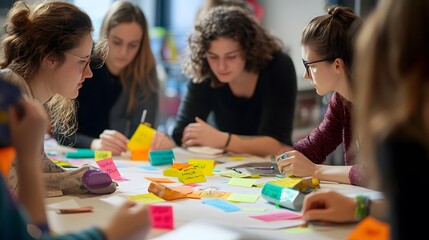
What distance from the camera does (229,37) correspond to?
286 cm

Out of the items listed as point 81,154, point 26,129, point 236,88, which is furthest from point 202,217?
point 236,88

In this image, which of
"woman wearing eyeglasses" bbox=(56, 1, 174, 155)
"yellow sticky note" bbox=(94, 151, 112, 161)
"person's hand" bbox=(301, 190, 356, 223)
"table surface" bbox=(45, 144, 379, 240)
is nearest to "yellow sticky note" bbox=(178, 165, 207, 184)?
"table surface" bbox=(45, 144, 379, 240)

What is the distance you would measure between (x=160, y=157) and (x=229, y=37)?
745 mm

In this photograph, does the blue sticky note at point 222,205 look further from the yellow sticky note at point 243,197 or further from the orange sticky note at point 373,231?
the orange sticky note at point 373,231

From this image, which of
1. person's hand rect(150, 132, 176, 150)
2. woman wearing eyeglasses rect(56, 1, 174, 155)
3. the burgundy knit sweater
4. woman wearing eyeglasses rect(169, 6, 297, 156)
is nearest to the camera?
the burgundy knit sweater

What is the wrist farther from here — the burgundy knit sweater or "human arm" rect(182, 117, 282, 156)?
"human arm" rect(182, 117, 282, 156)

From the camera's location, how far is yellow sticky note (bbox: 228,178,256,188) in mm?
2086

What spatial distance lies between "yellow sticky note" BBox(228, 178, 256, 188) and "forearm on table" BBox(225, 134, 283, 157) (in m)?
0.63

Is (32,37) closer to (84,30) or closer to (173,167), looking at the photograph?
(84,30)

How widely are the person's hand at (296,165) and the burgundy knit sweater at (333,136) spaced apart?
→ 19 centimetres

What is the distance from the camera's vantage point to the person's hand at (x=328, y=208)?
1557mm

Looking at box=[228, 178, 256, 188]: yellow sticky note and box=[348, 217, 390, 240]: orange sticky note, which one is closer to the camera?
box=[348, 217, 390, 240]: orange sticky note

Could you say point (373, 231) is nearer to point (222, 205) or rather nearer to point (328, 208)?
point (328, 208)

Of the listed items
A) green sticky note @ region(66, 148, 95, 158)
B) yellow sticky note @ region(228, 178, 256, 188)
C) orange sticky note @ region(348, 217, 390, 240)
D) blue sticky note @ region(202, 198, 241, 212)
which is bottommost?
green sticky note @ region(66, 148, 95, 158)
